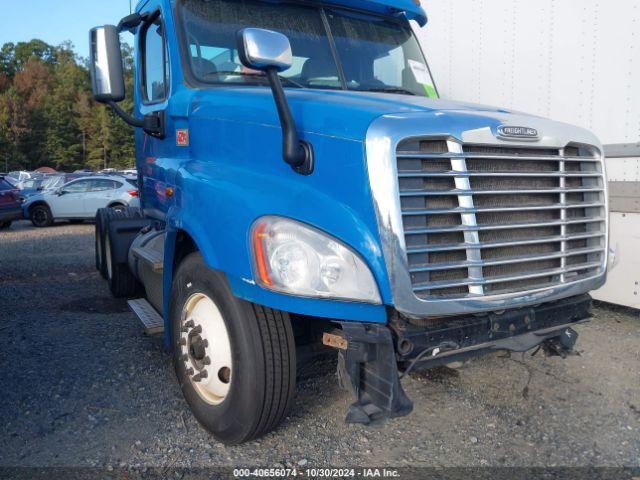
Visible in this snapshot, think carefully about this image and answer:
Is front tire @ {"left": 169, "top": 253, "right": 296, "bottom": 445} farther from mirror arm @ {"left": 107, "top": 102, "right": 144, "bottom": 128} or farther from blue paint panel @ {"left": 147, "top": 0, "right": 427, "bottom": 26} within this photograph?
blue paint panel @ {"left": 147, "top": 0, "right": 427, "bottom": 26}

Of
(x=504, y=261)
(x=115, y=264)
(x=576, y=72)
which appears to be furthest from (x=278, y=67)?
(x=115, y=264)

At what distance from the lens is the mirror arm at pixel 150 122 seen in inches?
164

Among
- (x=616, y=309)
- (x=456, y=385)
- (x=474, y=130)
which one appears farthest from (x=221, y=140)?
(x=616, y=309)

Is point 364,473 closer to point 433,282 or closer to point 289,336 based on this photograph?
point 289,336

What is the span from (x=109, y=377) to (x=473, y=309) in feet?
9.21

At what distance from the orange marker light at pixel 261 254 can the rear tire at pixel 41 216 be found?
17.7m

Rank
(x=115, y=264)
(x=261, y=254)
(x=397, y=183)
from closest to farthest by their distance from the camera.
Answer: (x=397, y=183)
(x=261, y=254)
(x=115, y=264)

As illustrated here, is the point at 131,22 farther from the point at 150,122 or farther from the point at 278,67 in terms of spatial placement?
the point at 278,67

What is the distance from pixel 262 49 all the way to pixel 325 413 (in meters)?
2.21

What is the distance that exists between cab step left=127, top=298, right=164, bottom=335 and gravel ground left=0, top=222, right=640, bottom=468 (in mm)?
395

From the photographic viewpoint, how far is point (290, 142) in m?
2.80

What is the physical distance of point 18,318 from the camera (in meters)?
5.97

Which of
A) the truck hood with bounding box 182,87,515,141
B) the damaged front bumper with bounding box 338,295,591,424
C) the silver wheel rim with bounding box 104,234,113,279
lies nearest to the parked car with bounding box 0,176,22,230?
the silver wheel rim with bounding box 104,234,113,279

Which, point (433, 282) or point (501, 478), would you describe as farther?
point (501, 478)
